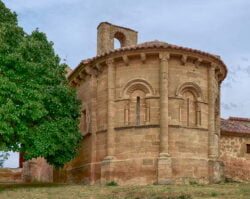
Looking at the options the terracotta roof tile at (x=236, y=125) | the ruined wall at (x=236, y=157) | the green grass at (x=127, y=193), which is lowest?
the green grass at (x=127, y=193)

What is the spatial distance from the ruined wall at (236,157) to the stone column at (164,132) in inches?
239

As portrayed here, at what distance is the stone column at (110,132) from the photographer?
23.1 meters

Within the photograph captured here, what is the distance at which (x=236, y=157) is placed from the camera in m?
27.5

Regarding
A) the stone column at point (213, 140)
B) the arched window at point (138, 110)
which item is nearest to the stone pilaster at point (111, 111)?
the arched window at point (138, 110)

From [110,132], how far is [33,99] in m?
4.73

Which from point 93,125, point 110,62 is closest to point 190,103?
point 110,62

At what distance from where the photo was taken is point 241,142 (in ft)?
91.7

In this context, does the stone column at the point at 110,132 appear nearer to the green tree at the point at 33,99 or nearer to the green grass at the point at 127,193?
the green tree at the point at 33,99

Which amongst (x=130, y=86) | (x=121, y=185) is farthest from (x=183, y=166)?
(x=130, y=86)

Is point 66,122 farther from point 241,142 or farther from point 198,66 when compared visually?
point 241,142

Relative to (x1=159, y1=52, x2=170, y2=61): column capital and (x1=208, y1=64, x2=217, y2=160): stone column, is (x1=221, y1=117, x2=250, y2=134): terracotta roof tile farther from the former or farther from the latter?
(x1=159, y1=52, x2=170, y2=61): column capital

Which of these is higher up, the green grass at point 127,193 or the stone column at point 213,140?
the stone column at point 213,140

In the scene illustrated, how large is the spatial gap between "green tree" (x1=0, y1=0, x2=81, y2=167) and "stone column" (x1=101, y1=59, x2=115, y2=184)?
1.77m

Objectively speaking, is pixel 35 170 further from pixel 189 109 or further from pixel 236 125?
pixel 189 109
